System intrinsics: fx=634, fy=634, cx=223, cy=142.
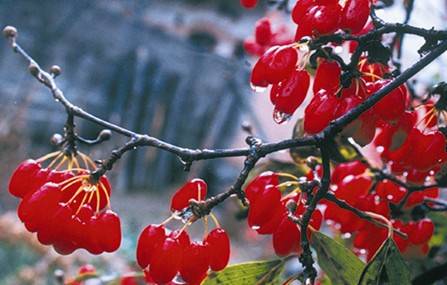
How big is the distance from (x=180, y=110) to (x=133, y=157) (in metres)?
0.86

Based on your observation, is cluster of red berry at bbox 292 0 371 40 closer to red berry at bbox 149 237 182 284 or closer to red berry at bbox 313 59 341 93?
red berry at bbox 313 59 341 93

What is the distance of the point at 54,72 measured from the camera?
2.19ft

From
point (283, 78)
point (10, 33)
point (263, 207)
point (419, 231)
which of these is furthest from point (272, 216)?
point (10, 33)

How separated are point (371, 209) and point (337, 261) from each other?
0.13 metres

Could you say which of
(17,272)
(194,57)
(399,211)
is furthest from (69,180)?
(194,57)

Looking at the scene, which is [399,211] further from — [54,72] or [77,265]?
[77,265]

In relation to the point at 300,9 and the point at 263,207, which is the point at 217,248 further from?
the point at 300,9

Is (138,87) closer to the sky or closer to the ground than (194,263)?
closer to the sky

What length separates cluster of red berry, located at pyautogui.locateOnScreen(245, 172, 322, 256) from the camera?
0.53m

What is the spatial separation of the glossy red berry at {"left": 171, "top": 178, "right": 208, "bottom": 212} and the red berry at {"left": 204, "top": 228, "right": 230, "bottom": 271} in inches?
1.3

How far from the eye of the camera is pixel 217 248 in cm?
52

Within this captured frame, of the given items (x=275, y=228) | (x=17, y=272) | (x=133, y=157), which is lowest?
(x=275, y=228)

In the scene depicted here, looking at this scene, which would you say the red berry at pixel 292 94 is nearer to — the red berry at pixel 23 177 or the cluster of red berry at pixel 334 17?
the cluster of red berry at pixel 334 17

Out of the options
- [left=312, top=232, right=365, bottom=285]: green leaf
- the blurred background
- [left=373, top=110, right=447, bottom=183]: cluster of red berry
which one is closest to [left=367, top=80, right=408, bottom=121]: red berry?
[left=373, top=110, right=447, bottom=183]: cluster of red berry
